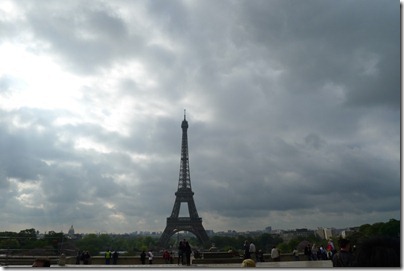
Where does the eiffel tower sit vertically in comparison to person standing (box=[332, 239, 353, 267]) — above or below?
above

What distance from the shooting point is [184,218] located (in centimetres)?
6003

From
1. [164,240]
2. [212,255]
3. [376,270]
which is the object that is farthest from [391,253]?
[164,240]

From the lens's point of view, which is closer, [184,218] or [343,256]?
[343,256]

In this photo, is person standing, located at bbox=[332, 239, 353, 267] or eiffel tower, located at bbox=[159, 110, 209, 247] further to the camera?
eiffel tower, located at bbox=[159, 110, 209, 247]

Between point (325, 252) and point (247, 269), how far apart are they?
17.5 metres

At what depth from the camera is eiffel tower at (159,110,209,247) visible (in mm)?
57844

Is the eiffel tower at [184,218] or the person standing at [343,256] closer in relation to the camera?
→ the person standing at [343,256]

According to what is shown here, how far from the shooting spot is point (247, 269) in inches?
166

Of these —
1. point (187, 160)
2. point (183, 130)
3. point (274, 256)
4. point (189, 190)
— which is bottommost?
point (274, 256)

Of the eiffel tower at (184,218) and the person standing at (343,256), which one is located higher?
the eiffel tower at (184,218)

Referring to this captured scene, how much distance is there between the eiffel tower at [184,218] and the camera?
57.8m

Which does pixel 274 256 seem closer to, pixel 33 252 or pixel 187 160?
pixel 33 252

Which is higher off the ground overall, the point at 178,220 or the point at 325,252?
the point at 178,220

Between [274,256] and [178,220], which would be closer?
[274,256]
